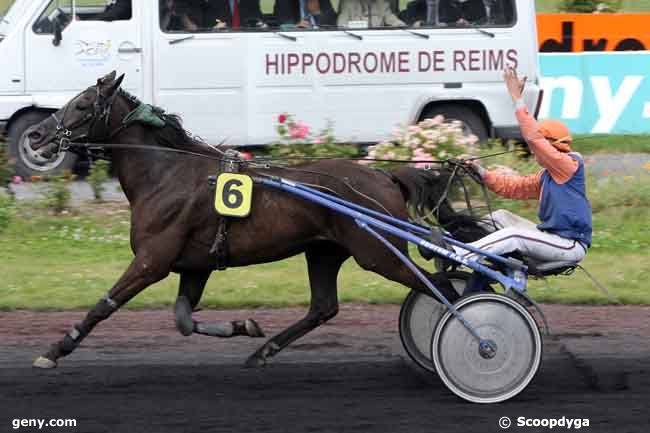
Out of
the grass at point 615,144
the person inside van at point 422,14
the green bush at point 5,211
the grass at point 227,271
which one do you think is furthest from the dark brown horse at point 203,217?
the grass at point 615,144

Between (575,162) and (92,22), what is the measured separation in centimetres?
774

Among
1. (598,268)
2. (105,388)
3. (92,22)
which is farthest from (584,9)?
(105,388)

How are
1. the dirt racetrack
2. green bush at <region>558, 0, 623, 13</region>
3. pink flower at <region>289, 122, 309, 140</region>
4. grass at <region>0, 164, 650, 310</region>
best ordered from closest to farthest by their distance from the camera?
1. the dirt racetrack
2. grass at <region>0, 164, 650, 310</region>
3. pink flower at <region>289, 122, 309, 140</region>
4. green bush at <region>558, 0, 623, 13</region>

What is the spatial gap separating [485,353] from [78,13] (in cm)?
801

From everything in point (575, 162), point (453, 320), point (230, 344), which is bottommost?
point (230, 344)

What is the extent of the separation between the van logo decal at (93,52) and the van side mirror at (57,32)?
19 cm

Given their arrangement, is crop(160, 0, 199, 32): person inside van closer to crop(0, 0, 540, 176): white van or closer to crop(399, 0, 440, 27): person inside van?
crop(0, 0, 540, 176): white van

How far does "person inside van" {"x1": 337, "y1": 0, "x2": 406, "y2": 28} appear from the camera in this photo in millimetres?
12961

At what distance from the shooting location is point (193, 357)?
7.11 m

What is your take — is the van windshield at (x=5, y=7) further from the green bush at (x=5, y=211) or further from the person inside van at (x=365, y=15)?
the person inside van at (x=365, y=15)

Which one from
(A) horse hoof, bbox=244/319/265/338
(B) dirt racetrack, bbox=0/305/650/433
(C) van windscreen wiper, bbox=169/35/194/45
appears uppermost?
(C) van windscreen wiper, bbox=169/35/194/45

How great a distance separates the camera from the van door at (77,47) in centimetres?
1263

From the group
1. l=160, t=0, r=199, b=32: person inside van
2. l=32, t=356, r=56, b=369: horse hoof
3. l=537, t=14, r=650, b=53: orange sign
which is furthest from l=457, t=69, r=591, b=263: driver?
l=537, t=14, r=650, b=53: orange sign

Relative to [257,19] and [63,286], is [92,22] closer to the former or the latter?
[257,19]
